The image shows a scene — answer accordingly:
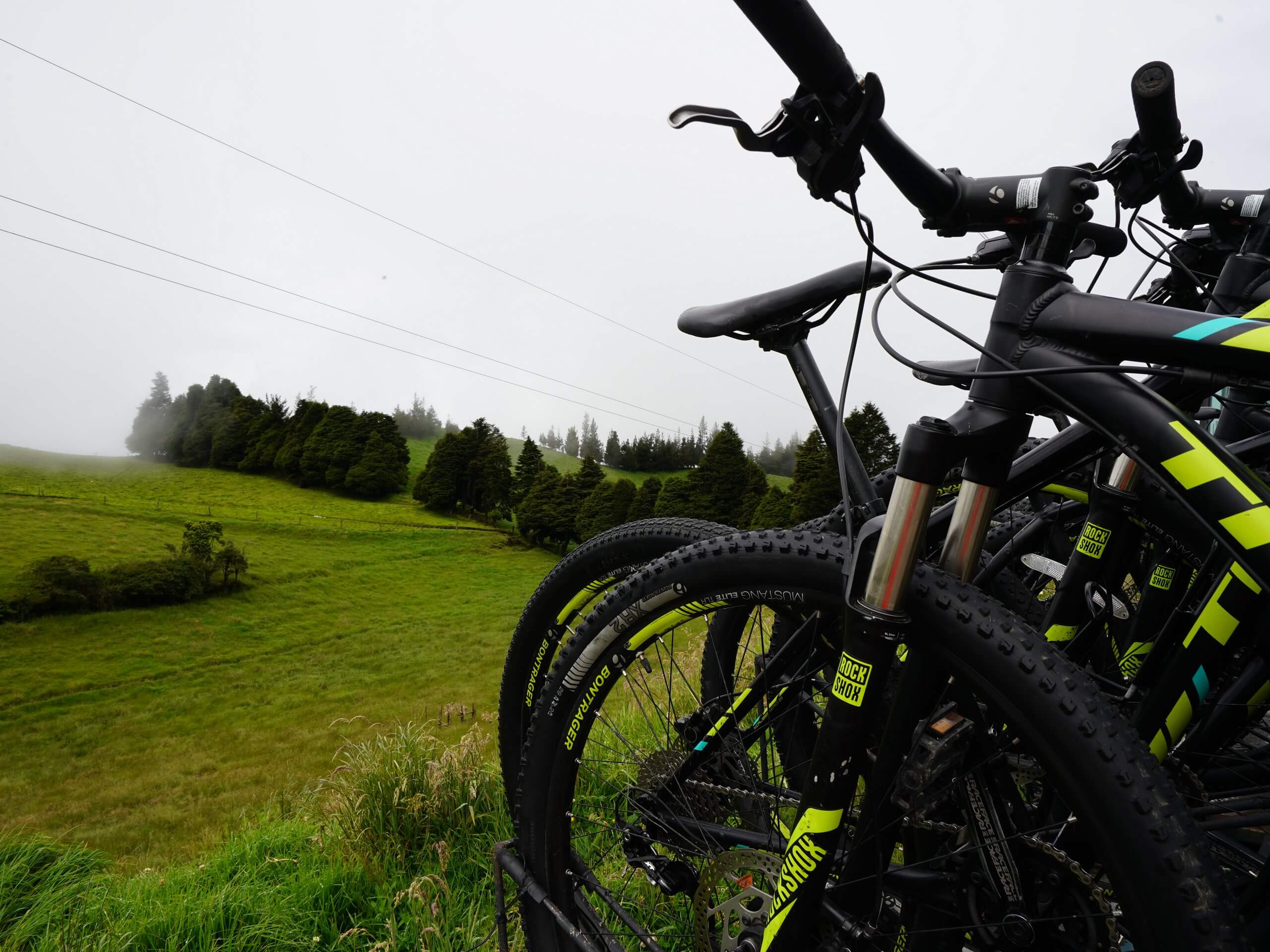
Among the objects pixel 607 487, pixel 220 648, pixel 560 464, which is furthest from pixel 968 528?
pixel 560 464

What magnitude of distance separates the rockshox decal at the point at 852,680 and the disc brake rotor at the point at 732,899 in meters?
0.44

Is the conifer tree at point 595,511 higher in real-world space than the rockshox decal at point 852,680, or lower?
higher

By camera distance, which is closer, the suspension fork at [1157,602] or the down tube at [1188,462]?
the down tube at [1188,462]

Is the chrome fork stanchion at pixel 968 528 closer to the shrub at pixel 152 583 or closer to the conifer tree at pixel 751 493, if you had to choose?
the conifer tree at pixel 751 493

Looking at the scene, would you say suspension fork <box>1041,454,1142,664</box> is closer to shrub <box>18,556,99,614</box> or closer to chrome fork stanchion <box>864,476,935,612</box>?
chrome fork stanchion <box>864,476,935,612</box>

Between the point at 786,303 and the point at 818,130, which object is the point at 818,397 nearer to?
the point at 786,303

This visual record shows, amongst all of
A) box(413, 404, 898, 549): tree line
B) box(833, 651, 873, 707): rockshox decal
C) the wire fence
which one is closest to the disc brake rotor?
box(833, 651, 873, 707): rockshox decal

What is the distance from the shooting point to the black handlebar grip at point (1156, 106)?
0.92 m

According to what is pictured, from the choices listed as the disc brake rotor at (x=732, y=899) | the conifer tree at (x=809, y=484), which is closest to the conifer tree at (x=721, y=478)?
the conifer tree at (x=809, y=484)

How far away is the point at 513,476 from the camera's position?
1852 cm

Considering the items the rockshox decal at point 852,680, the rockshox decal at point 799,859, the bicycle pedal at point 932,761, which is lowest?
the rockshox decal at point 799,859

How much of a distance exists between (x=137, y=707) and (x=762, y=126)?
17.2 metres

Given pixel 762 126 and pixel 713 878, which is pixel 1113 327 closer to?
pixel 762 126

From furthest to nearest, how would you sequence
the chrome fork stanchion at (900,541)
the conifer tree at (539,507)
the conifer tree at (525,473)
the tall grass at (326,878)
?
the conifer tree at (525,473) < the conifer tree at (539,507) < the tall grass at (326,878) < the chrome fork stanchion at (900,541)
